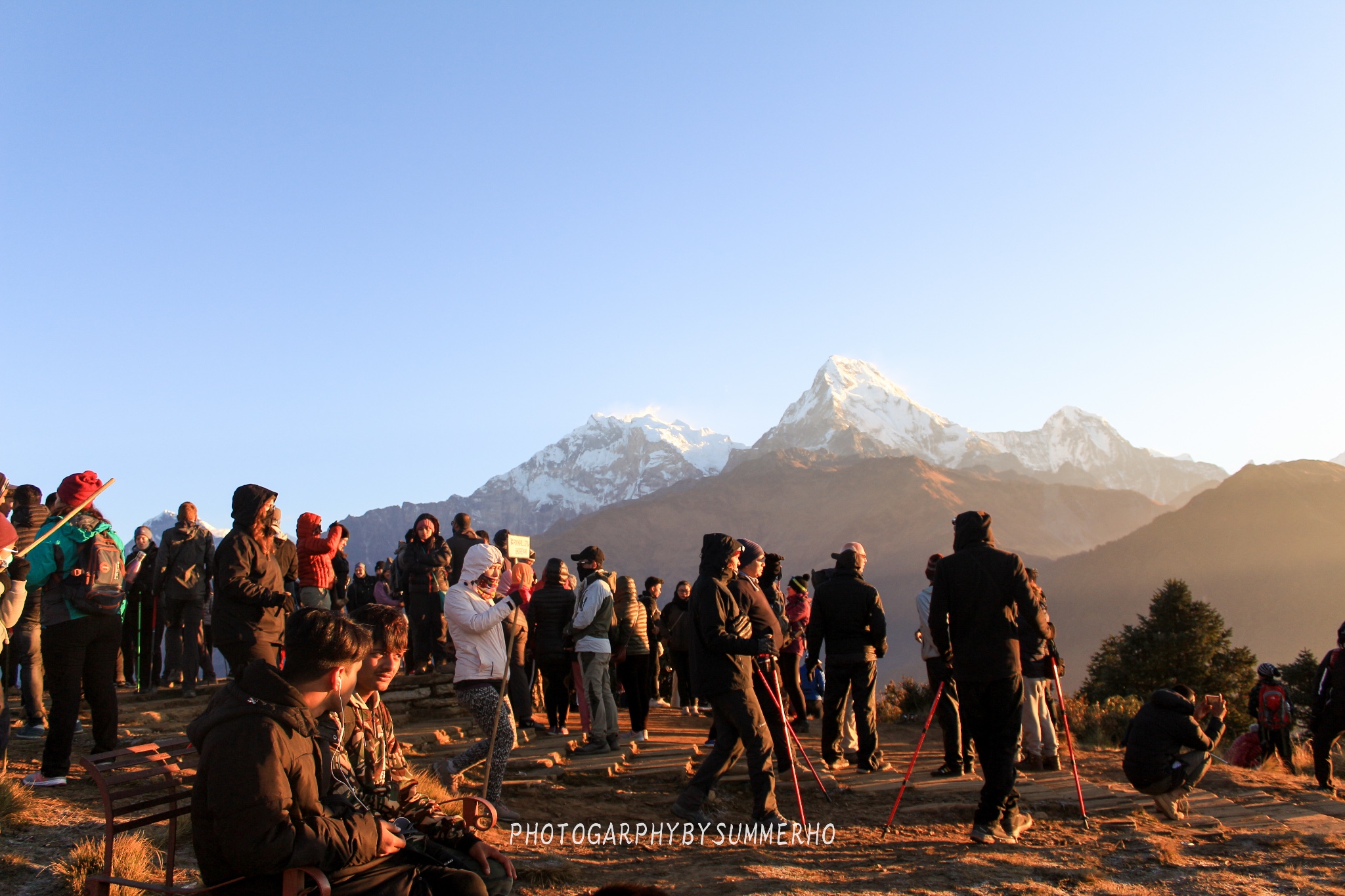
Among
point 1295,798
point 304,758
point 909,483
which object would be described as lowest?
point 1295,798

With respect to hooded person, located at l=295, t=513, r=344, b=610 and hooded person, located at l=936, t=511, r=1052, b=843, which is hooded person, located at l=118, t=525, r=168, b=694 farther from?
hooded person, located at l=936, t=511, r=1052, b=843

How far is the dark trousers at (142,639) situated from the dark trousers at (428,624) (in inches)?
116

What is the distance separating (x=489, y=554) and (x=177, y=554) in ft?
17.0

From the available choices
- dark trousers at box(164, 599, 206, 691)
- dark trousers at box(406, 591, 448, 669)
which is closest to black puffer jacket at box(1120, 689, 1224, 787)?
dark trousers at box(406, 591, 448, 669)

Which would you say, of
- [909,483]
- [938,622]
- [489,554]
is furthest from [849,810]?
[909,483]

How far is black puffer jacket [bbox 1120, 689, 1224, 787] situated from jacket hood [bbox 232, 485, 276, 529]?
613 centimetres

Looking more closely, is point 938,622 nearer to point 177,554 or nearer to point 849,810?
point 849,810

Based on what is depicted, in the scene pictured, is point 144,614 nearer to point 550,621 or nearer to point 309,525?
point 309,525

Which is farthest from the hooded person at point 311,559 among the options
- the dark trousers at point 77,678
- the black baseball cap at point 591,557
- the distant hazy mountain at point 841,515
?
the distant hazy mountain at point 841,515

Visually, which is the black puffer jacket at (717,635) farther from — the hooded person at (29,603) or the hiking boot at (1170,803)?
the hooded person at (29,603)

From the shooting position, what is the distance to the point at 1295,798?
754cm

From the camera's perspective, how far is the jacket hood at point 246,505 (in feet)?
18.1

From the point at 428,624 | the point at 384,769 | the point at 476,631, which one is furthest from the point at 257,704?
the point at 428,624

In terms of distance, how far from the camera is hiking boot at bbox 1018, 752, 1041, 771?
26.7ft
